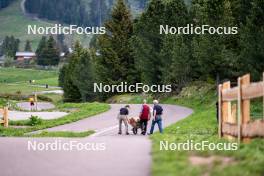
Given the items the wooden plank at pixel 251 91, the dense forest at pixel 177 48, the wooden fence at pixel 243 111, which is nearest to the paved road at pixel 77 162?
the wooden fence at pixel 243 111

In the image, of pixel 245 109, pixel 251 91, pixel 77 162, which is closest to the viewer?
pixel 251 91

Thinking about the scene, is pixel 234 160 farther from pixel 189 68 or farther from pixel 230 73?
pixel 189 68

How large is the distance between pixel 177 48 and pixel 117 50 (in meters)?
22.5

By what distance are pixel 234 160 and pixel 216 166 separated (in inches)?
17.8

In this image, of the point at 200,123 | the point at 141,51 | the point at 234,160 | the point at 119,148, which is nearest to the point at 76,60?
the point at 141,51

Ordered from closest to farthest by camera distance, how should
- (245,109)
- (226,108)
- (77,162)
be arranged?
(245,109)
(77,162)
(226,108)

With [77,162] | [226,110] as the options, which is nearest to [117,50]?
[226,110]

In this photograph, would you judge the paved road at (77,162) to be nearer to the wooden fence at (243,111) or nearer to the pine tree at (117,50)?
the wooden fence at (243,111)

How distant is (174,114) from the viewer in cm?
3753

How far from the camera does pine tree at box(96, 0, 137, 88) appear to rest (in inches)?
2781

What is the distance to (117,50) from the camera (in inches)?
2827

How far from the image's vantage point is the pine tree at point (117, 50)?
232 feet

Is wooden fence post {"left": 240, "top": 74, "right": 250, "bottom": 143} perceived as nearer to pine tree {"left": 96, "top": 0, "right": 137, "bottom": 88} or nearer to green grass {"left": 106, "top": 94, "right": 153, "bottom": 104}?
green grass {"left": 106, "top": 94, "right": 153, "bottom": 104}

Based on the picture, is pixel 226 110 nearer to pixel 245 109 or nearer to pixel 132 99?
pixel 245 109
